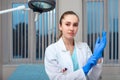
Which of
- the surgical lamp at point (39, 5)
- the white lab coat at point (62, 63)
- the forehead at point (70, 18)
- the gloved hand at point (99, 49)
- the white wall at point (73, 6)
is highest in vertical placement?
the white wall at point (73, 6)

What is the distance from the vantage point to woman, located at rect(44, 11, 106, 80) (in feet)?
4.00

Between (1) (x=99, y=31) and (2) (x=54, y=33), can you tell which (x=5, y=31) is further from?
(1) (x=99, y=31)

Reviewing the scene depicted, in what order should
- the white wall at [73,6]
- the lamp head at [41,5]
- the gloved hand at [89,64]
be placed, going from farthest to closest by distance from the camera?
the white wall at [73,6], the gloved hand at [89,64], the lamp head at [41,5]

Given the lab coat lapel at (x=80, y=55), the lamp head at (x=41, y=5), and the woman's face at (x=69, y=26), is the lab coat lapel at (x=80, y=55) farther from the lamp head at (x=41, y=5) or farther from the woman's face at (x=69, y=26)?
the lamp head at (x=41, y=5)

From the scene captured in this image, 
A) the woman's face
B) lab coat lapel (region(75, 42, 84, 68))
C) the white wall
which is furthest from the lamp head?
the white wall

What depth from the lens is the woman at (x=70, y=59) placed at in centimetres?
122

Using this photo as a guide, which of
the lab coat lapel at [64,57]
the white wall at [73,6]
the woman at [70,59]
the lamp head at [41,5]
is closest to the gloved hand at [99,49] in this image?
the woman at [70,59]

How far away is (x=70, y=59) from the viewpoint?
1277 mm

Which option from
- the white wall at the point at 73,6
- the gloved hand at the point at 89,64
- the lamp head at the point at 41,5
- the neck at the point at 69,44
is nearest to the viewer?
the lamp head at the point at 41,5

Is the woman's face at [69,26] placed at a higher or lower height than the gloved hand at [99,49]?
higher

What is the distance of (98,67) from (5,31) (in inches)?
111

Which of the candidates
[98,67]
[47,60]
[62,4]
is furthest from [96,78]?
[62,4]

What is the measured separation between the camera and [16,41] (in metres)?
3.96

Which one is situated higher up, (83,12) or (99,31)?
(83,12)
